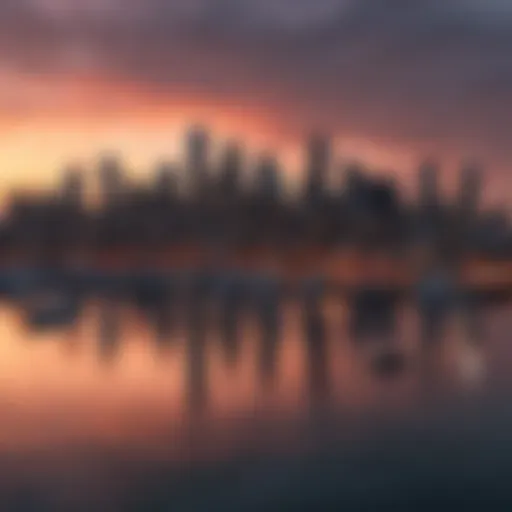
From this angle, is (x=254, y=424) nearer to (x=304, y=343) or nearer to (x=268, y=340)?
(x=304, y=343)

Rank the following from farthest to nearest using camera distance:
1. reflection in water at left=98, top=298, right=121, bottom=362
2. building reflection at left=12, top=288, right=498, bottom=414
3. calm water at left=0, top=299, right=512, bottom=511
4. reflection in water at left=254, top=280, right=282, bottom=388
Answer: reflection in water at left=98, top=298, right=121, bottom=362 → reflection in water at left=254, top=280, right=282, bottom=388 → building reflection at left=12, top=288, right=498, bottom=414 → calm water at left=0, top=299, right=512, bottom=511

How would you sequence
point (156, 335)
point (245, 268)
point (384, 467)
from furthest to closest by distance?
point (245, 268) → point (156, 335) → point (384, 467)

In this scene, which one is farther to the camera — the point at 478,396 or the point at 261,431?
the point at 478,396

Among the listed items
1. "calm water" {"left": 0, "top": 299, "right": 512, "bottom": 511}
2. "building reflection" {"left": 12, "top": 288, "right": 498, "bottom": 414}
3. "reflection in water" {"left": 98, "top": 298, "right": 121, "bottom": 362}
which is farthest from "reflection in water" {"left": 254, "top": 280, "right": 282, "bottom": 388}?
"reflection in water" {"left": 98, "top": 298, "right": 121, "bottom": 362}

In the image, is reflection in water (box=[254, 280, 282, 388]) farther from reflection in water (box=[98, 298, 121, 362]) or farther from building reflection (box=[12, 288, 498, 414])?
reflection in water (box=[98, 298, 121, 362])

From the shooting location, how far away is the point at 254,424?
13.7 m

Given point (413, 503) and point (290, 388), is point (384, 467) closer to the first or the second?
point (413, 503)

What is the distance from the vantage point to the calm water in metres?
9.74

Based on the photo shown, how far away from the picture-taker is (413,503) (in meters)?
9.30

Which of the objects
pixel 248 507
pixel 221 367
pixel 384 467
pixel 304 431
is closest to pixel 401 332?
pixel 221 367

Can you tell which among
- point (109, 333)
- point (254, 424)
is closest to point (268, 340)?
point (109, 333)

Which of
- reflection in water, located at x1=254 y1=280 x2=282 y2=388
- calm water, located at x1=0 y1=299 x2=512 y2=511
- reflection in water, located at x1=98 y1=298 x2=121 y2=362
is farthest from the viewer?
reflection in water, located at x1=98 y1=298 x2=121 y2=362

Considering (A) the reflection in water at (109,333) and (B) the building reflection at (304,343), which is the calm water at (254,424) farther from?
(A) the reflection in water at (109,333)

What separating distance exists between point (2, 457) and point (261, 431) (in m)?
3.92
